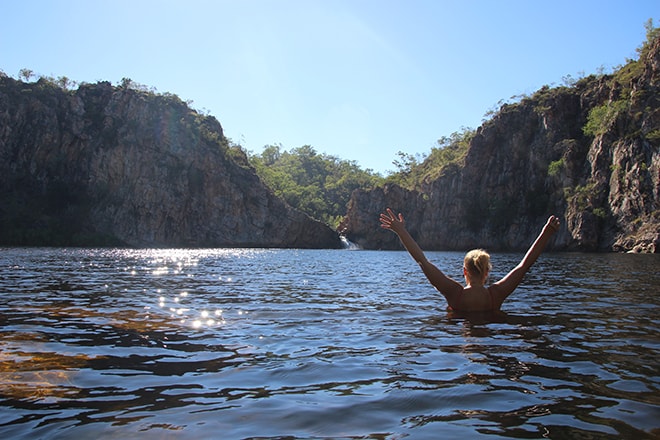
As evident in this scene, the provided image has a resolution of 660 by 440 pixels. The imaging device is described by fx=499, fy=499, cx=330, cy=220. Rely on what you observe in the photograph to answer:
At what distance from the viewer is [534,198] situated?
86438 mm

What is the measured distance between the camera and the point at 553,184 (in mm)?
81438

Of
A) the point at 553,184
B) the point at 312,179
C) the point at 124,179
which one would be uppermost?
the point at 312,179

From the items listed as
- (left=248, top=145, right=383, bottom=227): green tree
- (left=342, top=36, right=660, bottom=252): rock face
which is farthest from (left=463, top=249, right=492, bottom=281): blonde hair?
(left=248, top=145, right=383, bottom=227): green tree

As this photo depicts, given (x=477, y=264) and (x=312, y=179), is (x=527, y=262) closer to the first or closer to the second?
(x=477, y=264)

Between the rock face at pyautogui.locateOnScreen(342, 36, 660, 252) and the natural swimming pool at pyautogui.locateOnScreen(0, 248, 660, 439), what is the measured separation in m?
54.2

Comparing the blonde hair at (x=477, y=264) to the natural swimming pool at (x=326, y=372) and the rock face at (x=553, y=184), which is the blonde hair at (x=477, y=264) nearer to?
the natural swimming pool at (x=326, y=372)

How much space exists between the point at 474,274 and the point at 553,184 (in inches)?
3169

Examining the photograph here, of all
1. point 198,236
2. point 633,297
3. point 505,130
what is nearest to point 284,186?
point 198,236

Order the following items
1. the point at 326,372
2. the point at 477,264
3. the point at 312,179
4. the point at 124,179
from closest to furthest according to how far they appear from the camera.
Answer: the point at 326,372
the point at 477,264
the point at 124,179
the point at 312,179

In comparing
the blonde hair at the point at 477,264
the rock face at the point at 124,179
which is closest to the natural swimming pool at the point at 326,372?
the blonde hair at the point at 477,264

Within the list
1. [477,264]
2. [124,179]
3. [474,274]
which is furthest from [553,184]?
[477,264]

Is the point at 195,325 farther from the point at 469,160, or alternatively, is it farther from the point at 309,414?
the point at 469,160

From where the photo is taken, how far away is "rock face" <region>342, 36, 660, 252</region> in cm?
6153

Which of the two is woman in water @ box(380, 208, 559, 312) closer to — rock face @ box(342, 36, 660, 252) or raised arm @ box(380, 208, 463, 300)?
raised arm @ box(380, 208, 463, 300)
